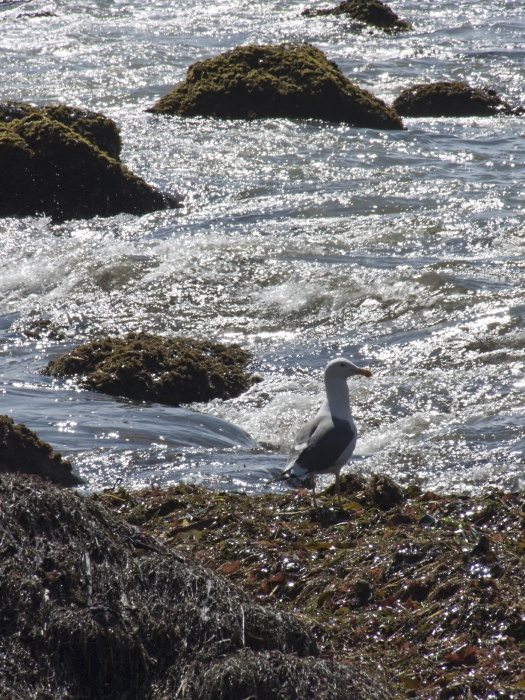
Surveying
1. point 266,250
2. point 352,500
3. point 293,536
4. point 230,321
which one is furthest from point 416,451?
point 266,250

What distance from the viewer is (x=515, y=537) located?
172 inches

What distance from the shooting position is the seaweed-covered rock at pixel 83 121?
14.2 m

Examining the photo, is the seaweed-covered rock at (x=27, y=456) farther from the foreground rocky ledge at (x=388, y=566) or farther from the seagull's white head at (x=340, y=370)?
the seagull's white head at (x=340, y=370)

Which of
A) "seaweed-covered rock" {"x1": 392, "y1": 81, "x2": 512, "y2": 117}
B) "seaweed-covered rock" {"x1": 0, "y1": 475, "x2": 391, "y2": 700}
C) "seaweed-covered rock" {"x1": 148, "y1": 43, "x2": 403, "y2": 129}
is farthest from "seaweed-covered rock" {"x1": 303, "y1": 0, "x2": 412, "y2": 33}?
"seaweed-covered rock" {"x1": 0, "y1": 475, "x2": 391, "y2": 700}

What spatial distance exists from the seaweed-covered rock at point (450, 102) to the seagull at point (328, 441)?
1416 centimetres

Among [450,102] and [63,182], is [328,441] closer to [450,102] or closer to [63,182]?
[63,182]

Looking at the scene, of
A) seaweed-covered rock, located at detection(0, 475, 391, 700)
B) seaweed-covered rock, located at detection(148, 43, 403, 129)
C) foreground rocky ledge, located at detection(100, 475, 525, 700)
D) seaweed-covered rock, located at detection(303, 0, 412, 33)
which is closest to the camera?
seaweed-covered rock, located at detection(0, 475, 391, 700)

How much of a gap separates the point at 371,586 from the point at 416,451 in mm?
2842

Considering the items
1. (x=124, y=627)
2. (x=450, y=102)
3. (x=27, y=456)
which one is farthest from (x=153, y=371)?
(x=450, y=102)

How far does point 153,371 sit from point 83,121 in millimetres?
7692

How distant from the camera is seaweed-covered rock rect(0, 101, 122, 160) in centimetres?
1417

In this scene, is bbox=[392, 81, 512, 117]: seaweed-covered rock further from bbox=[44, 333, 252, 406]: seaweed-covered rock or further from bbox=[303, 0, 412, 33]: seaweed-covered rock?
bbox=[44, 333, 252, 406]: seaweed-covered rock

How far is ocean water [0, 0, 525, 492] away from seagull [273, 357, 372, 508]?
1.34 feet

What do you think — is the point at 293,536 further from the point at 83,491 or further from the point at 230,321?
the point at 230,321
